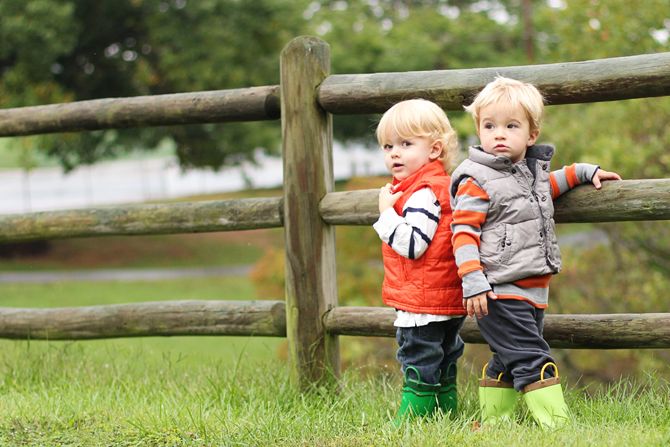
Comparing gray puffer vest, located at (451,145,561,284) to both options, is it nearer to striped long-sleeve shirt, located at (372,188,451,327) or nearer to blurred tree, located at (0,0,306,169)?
striped long-sleeve shirt, located at (372,188,451,327)

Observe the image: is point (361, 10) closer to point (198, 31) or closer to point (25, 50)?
point (198, 31)

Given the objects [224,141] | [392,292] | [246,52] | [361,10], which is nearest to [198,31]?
[246,52]

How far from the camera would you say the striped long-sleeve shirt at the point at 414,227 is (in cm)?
326

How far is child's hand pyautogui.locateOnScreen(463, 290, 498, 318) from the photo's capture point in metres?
3.11

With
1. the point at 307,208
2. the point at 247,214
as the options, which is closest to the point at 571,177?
the point at 307,208

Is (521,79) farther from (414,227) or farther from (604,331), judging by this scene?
(604,331)

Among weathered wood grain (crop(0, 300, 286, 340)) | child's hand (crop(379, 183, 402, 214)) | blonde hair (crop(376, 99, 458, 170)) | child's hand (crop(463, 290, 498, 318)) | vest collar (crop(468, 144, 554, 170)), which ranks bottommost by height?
weathered wood grain (crop(0, 300, 286, 340))

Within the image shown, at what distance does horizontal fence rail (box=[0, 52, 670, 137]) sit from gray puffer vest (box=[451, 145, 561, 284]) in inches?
20.8

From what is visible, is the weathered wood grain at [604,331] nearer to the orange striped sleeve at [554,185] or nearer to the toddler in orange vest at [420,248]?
the toddler in orange vest at [420,248]

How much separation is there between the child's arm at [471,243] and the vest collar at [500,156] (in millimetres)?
87

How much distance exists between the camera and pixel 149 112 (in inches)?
173

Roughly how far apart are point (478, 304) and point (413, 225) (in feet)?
→ 1.21

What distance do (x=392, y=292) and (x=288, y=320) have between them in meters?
0.88

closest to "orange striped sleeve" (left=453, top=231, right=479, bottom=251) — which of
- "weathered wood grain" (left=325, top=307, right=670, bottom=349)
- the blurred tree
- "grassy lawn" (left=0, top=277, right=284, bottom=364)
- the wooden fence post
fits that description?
"weathered wood grain" (left=325, top=307, right=670, bottom=349)
